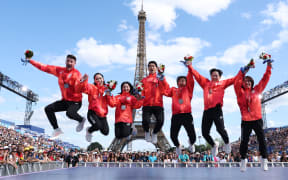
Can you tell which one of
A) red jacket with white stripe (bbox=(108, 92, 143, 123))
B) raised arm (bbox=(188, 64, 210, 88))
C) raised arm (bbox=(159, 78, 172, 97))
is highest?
raised arm (bbox=(188, 64, 210, 88))

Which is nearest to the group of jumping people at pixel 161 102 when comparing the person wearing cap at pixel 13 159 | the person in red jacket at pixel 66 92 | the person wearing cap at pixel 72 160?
the person in red jacket at pixel 66 92

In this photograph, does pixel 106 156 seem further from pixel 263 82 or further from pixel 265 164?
pixel 263 82

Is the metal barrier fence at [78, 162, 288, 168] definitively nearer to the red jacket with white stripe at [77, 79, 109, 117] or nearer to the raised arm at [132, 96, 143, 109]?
the raised arm at [132, 96, 143, 109]

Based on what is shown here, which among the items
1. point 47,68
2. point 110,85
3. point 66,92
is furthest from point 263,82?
point 47,68

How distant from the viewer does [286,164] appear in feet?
38.7

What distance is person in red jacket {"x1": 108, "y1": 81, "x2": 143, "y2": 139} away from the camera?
734 cm

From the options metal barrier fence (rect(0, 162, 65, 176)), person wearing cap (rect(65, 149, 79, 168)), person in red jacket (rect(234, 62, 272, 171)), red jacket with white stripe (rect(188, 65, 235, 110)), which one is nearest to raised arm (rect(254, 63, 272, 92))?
person in red jacket (rect(234, 62, 272, 171))

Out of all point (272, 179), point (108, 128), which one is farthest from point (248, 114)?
point (108, 128)

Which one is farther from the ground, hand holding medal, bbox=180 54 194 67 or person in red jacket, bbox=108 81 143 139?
hand holding medal, bbox=180 54 194 67

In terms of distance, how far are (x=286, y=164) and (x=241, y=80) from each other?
7886 mm

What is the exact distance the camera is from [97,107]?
714 centimetres

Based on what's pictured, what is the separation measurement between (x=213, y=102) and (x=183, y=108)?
79 cm

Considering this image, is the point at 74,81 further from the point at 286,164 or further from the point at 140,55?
the point at 140,55

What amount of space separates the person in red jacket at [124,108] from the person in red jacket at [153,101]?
1.52 ft
